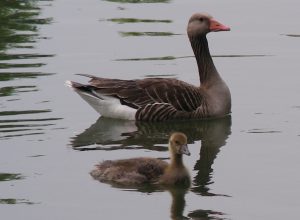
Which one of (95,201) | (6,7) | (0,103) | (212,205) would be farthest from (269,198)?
(6,7)

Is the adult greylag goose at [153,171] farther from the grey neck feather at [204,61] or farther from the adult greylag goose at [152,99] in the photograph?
the grey neck feather at [204,61]

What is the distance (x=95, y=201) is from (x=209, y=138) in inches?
144

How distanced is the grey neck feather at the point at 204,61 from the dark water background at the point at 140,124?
22.6 inches

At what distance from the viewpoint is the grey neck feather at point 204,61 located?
1814 centimetres

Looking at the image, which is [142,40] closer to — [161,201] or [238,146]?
[238,146]

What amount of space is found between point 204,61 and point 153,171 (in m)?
4.87

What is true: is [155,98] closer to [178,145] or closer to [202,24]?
[202,24]

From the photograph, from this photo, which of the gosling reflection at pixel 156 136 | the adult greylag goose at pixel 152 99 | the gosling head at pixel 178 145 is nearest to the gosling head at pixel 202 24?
the adult greylag goose at pixel 152 99

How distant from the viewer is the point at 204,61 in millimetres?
18344

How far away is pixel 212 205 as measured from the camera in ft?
42.6

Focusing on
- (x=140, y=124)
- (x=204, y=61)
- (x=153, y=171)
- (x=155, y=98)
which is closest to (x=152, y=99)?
(x=155, y=98)

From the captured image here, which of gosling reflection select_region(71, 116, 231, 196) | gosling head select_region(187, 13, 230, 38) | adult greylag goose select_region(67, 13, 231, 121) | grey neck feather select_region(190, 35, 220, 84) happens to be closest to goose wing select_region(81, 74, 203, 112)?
adult greylag goose select_region(67, 13, 231, 121)

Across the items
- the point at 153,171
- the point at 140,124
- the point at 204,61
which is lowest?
the point at 140,124

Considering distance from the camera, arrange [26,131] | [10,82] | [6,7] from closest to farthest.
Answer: [26,131] → [10,82] → [6,7]
